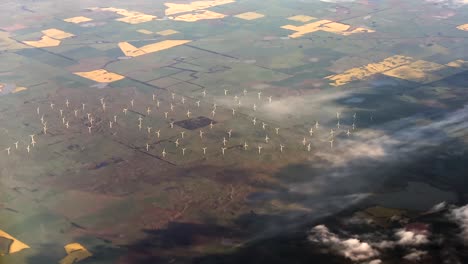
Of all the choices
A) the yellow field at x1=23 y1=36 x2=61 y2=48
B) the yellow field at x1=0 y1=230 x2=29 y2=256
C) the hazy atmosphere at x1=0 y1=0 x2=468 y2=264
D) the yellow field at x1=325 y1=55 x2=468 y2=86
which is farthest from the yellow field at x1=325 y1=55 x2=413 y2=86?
the yellow field at x1=0 y1=230 x2=29 y2=256

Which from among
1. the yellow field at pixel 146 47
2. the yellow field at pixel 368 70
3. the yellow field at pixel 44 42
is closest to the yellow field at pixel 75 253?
the yellow field at pixel 368 70

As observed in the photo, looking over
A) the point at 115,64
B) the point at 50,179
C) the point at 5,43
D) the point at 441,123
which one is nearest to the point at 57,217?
the point at 50,179

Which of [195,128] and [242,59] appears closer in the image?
[195,128]

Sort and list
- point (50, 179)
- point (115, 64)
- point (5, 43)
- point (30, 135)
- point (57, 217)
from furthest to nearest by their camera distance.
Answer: point (5, 43)
point (115, 64)
point (30, 135)
point (50, 179)
point (57, 217)

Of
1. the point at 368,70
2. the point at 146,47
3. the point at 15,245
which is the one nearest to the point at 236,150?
the point at 15,245

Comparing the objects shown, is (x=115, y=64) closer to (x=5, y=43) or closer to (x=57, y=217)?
(x=5, y=43)

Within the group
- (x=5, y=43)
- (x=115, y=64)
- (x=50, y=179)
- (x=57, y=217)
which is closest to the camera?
(x=57, y=217)
